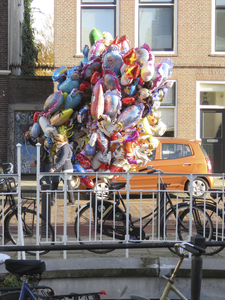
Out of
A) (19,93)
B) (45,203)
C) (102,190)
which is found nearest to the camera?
(102,190)

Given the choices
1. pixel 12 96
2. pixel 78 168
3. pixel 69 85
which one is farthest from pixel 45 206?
pixel 12 96

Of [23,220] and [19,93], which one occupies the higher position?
[19,93]

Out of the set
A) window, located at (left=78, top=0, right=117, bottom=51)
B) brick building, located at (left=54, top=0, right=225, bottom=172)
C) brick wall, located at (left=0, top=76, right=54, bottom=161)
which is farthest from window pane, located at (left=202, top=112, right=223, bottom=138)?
brick wall, located at (left=0, top=76, right=54, bottom=161)

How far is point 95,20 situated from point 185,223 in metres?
11.5

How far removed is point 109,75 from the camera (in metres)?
7.25

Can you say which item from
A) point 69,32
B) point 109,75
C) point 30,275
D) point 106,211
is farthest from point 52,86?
point 30,275

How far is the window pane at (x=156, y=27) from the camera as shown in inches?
605

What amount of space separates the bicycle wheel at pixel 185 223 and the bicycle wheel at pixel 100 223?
0.62 meters

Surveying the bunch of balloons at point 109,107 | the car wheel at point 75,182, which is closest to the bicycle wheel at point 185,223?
the car wheel at point 75,182

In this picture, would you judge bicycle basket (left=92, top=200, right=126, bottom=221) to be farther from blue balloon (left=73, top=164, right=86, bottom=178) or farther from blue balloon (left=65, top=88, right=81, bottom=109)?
blue balloon (left=65, top=88, right=81, bottom=109)

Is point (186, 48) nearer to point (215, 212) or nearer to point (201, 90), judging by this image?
point (201, 90)

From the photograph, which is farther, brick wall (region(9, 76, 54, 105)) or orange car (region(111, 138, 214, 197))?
brick wall (region(9, 76, 54, 105))

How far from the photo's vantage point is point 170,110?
15570mm

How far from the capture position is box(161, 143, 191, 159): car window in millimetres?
11117
